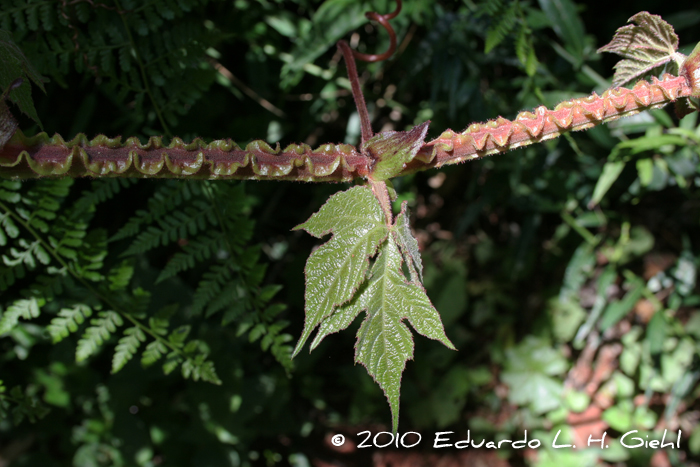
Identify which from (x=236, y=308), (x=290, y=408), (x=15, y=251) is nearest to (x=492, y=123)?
(x=236, y=308)

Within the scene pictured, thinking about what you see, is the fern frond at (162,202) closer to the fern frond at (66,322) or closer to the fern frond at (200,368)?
the fern frond at (66,322)

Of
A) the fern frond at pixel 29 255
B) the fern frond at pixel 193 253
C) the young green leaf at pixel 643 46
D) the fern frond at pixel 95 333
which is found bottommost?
the fern frond at pixel 95 333

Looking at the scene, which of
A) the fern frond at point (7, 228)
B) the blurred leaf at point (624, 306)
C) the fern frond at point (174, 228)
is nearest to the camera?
the fern frond at point (7, 228)

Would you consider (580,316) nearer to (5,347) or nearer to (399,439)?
(399,439)

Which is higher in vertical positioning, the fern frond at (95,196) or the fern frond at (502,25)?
the fern frond at (502,25)

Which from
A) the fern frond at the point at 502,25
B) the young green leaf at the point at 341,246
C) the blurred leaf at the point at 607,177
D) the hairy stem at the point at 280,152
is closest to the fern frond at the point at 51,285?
the hairy stem at the point at 280,152

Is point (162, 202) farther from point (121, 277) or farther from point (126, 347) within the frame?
point (126, 347)

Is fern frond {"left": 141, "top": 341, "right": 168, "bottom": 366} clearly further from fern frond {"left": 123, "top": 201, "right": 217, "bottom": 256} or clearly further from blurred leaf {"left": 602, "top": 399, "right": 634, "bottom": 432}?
blurred leaf {"left": 602, "top": 399, "right": 634, "bottom": 432}

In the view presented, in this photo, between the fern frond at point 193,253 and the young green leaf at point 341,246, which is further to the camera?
the fern frond at point 193,253
